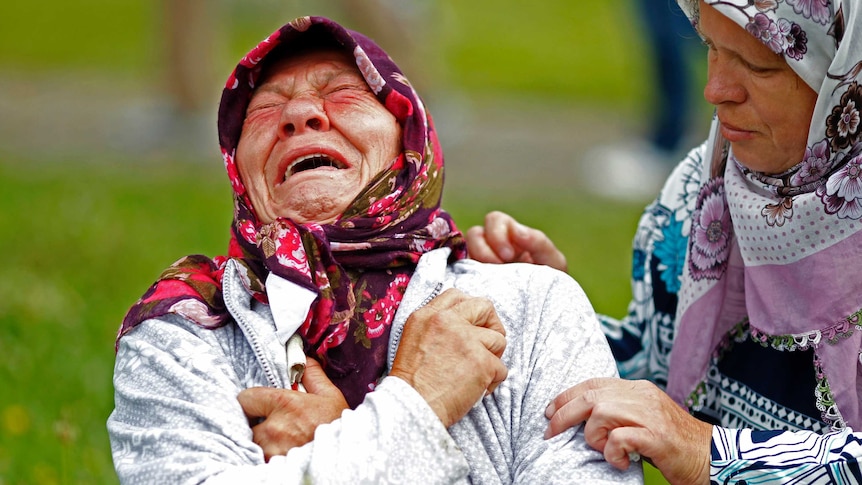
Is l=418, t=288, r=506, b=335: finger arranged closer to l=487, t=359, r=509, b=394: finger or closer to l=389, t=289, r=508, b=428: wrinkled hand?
l=389, t=289, r=508, b=428: wrinkled hand

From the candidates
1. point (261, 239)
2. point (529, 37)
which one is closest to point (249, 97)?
point (261, 239)

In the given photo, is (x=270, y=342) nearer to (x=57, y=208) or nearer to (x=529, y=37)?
(x=57, y=208)

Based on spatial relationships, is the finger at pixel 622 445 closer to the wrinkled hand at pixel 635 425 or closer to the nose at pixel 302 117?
the wrinkled hand at pixel 635 425

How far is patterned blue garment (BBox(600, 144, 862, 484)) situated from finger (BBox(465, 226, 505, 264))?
1.59ft

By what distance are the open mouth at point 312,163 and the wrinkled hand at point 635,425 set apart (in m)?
0.85

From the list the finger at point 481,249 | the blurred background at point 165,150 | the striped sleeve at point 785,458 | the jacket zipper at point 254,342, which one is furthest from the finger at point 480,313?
the blurred background at point 165,150


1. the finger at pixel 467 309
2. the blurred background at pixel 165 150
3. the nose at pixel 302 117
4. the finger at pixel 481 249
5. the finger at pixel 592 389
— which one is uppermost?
the nose at pixel 302 117

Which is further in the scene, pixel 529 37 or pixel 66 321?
pixel 529 37

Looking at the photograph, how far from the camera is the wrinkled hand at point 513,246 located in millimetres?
3572

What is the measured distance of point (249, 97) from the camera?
126 inches

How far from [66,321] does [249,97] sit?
295cm

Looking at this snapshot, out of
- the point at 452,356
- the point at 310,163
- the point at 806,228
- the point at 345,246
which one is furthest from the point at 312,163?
the point at 806,228

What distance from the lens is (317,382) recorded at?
276cm

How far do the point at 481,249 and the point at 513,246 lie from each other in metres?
0.10
